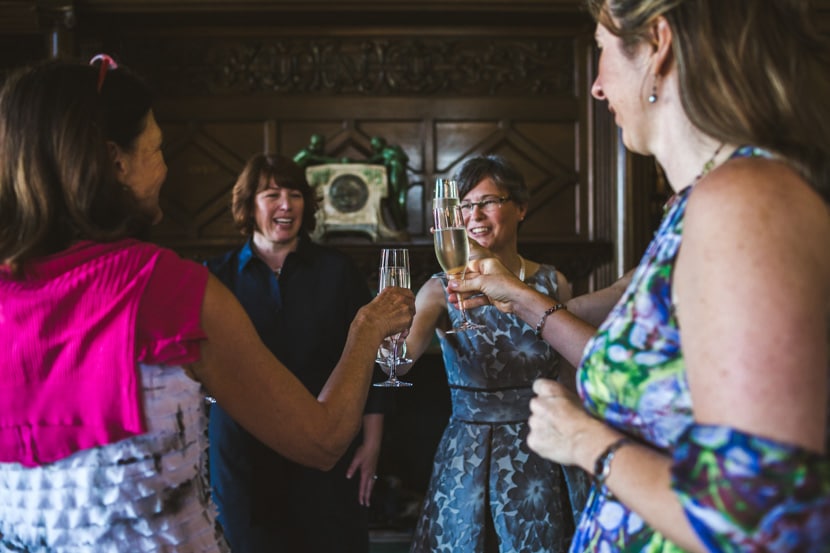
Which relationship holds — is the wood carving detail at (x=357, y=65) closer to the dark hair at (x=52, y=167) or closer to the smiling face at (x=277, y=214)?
the smiling face at (x=277, y=214)

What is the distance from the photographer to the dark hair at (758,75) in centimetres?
93

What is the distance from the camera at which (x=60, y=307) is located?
1121 mm

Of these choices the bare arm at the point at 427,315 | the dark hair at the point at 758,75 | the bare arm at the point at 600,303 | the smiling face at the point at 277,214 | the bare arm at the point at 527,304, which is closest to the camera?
the dark hair at the point at 758,75

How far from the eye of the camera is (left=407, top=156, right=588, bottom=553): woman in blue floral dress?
214 cm

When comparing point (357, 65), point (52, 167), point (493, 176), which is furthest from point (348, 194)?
point (52, 167)

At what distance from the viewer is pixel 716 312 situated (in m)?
0.79

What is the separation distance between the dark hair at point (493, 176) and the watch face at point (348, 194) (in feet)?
6.93

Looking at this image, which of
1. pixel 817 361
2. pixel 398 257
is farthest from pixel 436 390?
pixel 817 361

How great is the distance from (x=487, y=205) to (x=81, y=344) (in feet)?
5.01

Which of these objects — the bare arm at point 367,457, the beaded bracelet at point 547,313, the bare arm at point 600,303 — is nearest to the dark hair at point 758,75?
the beaded bracelet at point 547,313

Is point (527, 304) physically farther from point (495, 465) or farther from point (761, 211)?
point (761, 211)

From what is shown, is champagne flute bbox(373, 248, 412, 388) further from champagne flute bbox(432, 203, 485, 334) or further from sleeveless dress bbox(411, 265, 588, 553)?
sleeveless dress bbox(411, 265, 588, 553)

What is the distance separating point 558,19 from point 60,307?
403 cm

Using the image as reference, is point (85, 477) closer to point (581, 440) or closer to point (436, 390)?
point (581, 440)
